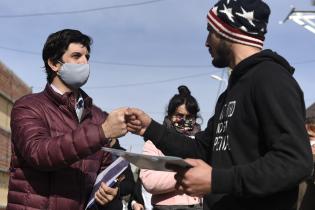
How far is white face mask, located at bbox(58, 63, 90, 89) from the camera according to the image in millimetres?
3982

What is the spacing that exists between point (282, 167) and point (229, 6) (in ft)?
2.82

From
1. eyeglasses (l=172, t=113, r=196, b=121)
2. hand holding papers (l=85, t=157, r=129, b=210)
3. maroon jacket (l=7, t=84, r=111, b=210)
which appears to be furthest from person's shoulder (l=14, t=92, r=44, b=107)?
eyeglasses (l=172, t=113, r=196, b=121)

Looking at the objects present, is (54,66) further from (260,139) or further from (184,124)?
(260,139)

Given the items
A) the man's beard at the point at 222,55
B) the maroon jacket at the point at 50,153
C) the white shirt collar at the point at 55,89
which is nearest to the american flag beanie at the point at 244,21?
the man's beard at the point at 222,55

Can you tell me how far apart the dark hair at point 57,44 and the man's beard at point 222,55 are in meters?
1.46

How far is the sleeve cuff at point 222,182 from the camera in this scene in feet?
8.02

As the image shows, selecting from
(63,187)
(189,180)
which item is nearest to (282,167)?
(189,180)

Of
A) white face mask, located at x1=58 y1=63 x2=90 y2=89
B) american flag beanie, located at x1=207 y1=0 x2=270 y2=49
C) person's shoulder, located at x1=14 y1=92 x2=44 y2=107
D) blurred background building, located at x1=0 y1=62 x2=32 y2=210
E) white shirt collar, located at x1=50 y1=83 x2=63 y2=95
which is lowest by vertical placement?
blurred background building, located at x1=0 y1=62 x2=32 y2=210

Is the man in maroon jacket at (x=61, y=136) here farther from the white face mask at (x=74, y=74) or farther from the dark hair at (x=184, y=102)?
the dark hair at (x=184, y=102)

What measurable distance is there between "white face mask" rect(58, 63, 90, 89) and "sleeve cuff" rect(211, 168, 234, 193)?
1.76 m

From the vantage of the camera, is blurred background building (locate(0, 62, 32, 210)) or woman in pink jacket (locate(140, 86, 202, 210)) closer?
woman in pink jacket (locate(140, 86, 202, 210))

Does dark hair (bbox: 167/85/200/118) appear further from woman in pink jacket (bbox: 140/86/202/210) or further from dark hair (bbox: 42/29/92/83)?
dark hair (bbox: 42/29/92/83)

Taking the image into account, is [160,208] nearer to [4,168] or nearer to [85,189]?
[85,189]

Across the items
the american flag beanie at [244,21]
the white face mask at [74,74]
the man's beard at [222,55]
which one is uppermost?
the american flag beanie at [244,21]
